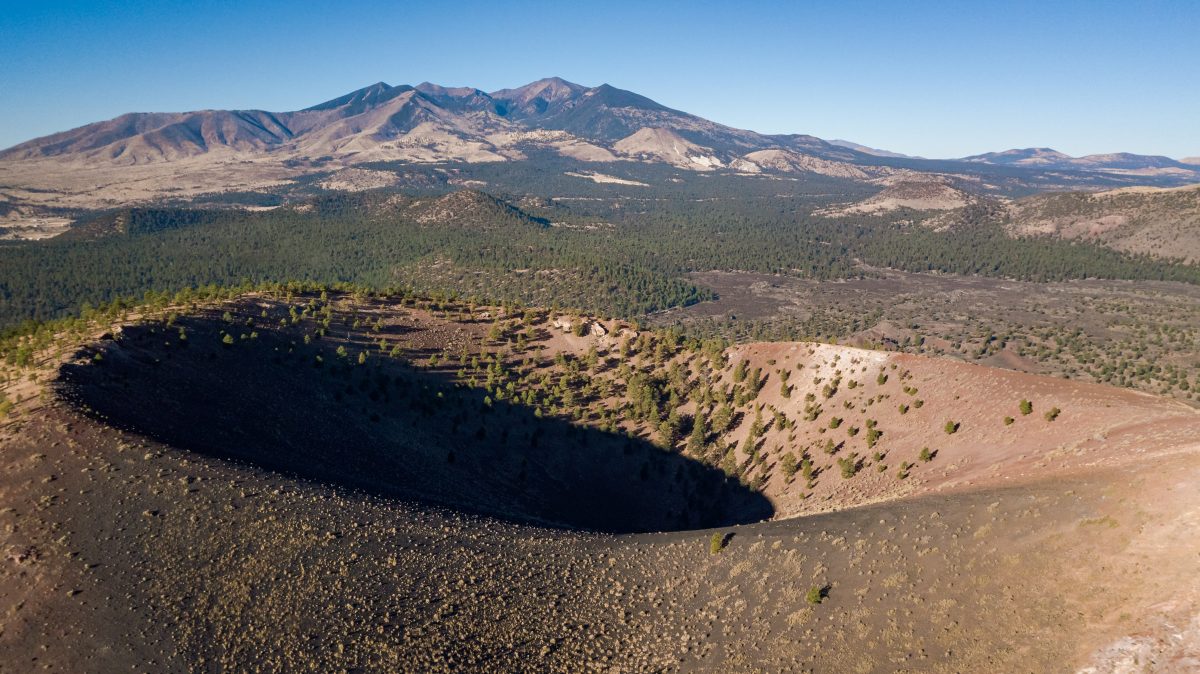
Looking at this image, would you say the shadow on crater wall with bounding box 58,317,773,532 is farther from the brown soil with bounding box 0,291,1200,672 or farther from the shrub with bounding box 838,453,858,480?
the shrub with bounding box 838,453,858,480

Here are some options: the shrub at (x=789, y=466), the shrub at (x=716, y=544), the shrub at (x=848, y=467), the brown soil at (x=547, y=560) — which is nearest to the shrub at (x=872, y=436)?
the shrub at (x=848, y=467)

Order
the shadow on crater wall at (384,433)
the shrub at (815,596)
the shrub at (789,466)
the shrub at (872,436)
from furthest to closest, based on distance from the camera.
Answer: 1. the shrub at (789,466)
2. the shrub at (872,436)
3. the shadow on crater wall at (384,433)
4. the shrub at (815,596)

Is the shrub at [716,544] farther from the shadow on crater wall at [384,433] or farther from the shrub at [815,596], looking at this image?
the shadow on crater wall at [384,433]

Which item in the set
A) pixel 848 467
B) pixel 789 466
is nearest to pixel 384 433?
pixel 789 466

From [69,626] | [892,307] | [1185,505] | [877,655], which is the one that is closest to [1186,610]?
[1185,505]

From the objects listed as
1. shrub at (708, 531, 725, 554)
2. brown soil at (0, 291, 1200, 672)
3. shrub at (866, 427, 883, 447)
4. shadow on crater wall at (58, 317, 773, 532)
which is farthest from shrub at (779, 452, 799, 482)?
shrub at (708, 531, 725, 554)

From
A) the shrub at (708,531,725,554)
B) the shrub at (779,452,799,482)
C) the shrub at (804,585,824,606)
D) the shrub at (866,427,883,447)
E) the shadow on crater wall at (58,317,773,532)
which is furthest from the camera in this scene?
the shrub at (779,452,799,482)

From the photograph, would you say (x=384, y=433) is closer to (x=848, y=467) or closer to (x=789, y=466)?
(x=789, y=466)

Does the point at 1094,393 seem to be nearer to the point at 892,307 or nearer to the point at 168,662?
the point at 168,662
